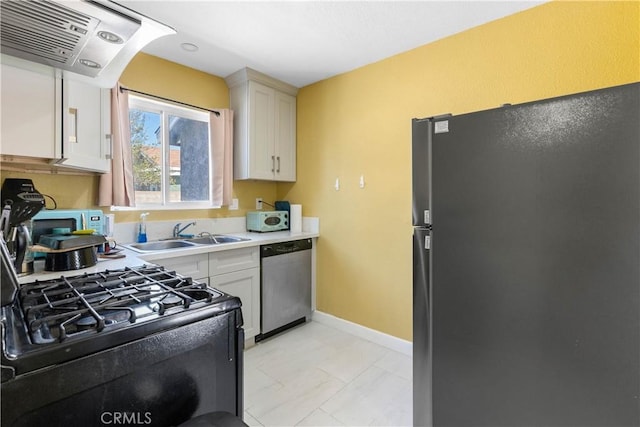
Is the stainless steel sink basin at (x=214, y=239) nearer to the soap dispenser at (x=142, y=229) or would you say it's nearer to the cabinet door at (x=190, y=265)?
the soap dispenser at (x=142, y=229)

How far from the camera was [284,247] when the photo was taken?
2715 mm

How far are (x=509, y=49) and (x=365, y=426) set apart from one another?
246 centimetres

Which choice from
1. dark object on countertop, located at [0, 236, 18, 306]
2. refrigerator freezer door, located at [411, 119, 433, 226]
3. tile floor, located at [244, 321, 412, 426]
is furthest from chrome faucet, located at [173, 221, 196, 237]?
refrigerator freezer door, located at [411, 119, 433, 226]

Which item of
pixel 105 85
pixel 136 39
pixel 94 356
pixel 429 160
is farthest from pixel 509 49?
pixel 94 356

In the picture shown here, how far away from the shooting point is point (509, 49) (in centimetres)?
194

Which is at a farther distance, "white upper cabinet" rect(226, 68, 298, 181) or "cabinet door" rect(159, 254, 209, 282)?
"white upper cabinet" rect(226, 68, 298, 181)

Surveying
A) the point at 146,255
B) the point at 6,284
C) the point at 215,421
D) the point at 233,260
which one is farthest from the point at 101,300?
the point at 233,260

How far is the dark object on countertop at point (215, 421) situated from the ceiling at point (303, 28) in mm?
2050

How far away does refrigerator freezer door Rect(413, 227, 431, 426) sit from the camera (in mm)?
1298

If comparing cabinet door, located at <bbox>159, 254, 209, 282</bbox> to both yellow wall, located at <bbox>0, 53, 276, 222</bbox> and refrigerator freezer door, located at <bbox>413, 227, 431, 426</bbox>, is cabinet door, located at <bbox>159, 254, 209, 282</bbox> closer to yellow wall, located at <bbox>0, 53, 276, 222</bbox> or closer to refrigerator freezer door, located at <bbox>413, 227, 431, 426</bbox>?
yellow wall, located at <bbox>0, 53, 276, 222</bbox>

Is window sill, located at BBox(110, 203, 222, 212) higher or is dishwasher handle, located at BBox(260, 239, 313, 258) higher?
window sill, located at BBox(110, 203, 222, 212)

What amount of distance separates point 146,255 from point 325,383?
1436mm

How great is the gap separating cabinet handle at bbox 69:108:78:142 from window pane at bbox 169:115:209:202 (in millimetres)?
1010

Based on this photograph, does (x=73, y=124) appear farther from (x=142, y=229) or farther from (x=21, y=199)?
(x=142, y=229)
